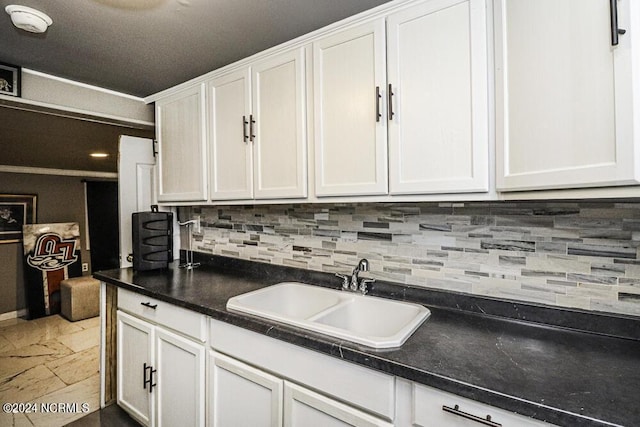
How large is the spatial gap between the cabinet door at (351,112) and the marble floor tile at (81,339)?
3.37 m

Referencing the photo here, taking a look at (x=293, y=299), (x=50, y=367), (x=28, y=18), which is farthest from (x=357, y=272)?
(x=50, y=367)

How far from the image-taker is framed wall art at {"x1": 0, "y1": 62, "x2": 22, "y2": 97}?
188 cm

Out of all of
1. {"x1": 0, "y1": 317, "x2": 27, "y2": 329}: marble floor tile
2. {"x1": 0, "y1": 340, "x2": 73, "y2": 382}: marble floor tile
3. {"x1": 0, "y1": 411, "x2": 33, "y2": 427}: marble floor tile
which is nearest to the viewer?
{"x1": 0, "y1": 411, "x2": 33, "y2": 427}: marble floor tile

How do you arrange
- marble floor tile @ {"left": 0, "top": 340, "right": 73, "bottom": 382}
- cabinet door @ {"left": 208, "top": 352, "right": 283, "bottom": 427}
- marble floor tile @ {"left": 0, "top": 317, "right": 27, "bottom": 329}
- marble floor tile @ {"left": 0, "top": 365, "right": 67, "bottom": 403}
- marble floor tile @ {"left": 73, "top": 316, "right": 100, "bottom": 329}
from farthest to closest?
marble floor tile @ {"left": 0, "top": 317, "right": 27, "bottom": 329}, marble floor tile @ {"left": 73, "top": 316, "right": 100, "bottom": 329}, marble floor tile @ {"left": 0, "top": 340, "right": 73, "bottom": 382}, marble floor tile @ {"left": 0, "top": 365, "right": 67, "bottom": 403}, cabinet door @ {"left": 208, "top": 352, "right": 283, "bottom": 427}

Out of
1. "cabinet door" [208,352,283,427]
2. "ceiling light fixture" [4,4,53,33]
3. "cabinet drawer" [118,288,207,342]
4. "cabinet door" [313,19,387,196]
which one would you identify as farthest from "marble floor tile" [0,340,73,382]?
"cabinet door" [313,19,387,196]

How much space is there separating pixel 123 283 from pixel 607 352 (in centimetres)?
227

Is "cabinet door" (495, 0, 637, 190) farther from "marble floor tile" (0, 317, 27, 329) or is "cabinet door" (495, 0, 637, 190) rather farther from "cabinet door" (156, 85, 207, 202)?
"marble floor tile" (0, 317, 27, 329)

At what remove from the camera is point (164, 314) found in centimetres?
170

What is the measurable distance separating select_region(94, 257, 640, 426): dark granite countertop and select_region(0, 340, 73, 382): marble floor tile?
2.45m

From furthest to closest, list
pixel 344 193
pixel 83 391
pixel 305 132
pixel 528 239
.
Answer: pixel 83 391 → pixel 305 132 → pixel 344 193 → pixel 528 239

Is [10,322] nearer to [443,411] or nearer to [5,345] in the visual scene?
[5,345]

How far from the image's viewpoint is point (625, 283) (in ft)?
3.62

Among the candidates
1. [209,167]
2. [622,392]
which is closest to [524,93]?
[622,392]

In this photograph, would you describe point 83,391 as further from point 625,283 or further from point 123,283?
point 625,283
